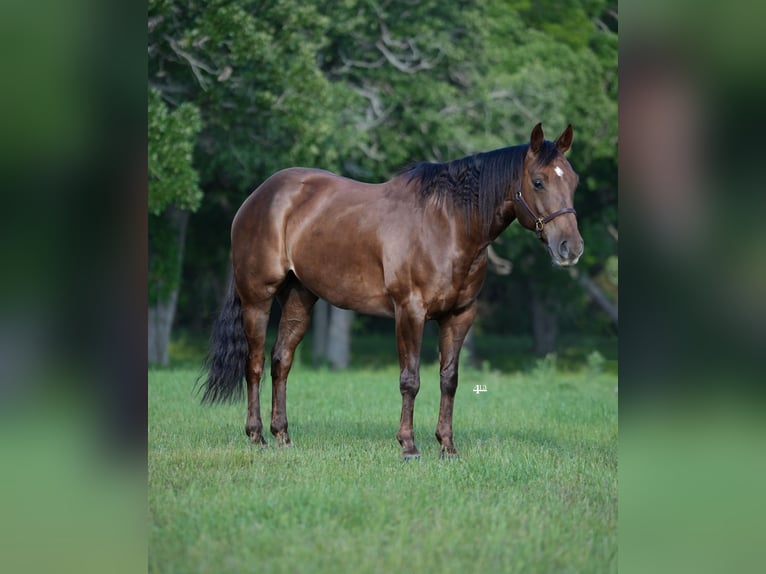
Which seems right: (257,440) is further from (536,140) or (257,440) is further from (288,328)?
(536,140)

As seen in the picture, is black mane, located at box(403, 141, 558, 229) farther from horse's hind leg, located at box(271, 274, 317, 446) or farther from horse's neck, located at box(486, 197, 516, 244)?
horse's hind leg, located at box(271, 274, 317, 446)

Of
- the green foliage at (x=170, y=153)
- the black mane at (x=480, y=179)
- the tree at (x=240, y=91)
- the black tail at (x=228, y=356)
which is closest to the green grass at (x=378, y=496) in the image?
the black tail at (x=228, y=356)

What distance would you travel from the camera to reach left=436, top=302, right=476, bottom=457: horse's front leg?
23.8 feet

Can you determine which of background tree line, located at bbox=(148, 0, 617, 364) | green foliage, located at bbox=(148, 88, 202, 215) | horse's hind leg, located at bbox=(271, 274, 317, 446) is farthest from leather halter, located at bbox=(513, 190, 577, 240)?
green foliage, located at bbox=(148, 88, 202, 215)

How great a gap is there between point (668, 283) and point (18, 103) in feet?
7.28

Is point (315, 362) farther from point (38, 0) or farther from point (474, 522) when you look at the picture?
point (38, 0)

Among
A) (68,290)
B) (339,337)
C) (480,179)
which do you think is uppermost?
(480,179)

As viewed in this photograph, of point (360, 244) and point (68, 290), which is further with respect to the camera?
point (360, 244)

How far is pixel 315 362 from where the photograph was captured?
22.3 m

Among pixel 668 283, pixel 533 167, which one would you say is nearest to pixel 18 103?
pixel 668 283

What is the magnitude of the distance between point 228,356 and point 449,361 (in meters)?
2.19

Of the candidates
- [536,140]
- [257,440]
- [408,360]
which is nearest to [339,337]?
[257,440]

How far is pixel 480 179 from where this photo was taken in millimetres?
6953

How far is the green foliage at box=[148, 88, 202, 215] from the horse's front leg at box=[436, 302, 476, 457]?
7.91m
